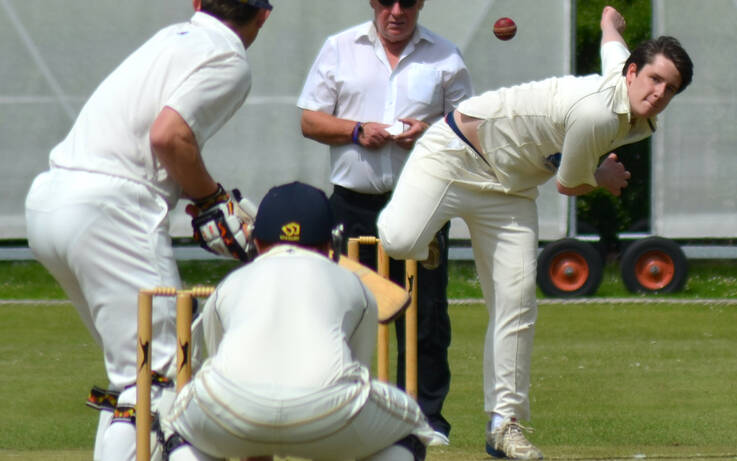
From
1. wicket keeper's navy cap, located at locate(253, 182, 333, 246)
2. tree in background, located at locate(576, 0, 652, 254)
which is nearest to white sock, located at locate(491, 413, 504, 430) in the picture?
wicket keeper's navy cap, located at locate(253, 182, 333, 246)

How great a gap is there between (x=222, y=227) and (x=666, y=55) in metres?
1.65

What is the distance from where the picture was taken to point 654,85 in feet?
15.7

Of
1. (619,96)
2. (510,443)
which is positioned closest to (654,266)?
(510,443)

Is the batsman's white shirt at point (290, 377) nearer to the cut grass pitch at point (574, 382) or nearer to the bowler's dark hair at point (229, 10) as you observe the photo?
the bowler's dark hair at point (229, 10)

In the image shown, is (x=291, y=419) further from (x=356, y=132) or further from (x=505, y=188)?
(x=356, y=132)

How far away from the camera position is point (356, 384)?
11.7ft

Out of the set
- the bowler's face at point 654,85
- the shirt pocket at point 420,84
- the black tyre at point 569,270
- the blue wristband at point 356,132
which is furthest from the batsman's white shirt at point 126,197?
the black tyre at point 569,270

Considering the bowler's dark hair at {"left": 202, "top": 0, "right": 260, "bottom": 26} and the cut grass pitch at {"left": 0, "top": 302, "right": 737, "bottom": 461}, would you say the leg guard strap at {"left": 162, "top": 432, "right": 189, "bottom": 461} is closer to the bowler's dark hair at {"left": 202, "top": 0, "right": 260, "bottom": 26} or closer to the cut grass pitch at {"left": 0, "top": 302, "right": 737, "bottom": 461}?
the bowler's dark hair at {"left": 202, "top": 0, "right": 260, "bottom": 26}

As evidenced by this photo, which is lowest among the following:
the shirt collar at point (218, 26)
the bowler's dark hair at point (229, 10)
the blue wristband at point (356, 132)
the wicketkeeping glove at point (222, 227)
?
the wicketkeeping glove at point (222, 227)

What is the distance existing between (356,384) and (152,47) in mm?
1327

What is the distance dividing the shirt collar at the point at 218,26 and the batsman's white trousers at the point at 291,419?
1.13m

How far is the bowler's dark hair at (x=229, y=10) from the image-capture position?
4.34 metres

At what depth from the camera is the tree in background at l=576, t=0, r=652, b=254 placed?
1483cm

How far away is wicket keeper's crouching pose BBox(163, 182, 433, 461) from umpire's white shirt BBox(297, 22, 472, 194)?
7.24ft
